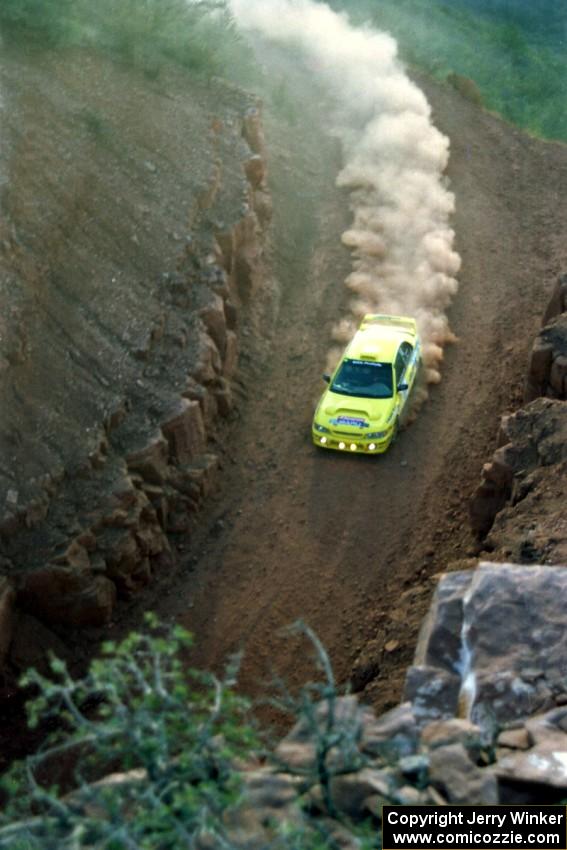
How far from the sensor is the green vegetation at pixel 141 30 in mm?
23672

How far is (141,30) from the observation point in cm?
2603

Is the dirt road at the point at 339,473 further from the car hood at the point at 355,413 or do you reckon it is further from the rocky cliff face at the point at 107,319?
the rocky cliff face at the point at 107,319

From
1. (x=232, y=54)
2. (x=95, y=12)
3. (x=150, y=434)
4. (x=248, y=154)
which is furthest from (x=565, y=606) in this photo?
(x=232, y=54)

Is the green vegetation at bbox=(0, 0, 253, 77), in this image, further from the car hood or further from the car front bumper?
the car front bumper

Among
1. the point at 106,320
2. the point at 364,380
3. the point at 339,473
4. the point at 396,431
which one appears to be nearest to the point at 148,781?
the point at 339,473

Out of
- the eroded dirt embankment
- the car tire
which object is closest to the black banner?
the eroded dirt embankment

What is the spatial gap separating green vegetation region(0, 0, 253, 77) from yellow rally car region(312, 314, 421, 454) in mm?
→ 9111

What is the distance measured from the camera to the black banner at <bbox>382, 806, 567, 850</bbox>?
7992 mm

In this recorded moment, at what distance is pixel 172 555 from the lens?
18656 mm

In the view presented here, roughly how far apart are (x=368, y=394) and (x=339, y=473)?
5.14 ft

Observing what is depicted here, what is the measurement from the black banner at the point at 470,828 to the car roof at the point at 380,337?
43.3 ft

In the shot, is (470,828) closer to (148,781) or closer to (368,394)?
(148,781)

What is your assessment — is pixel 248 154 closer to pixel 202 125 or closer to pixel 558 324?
pixel 202 125

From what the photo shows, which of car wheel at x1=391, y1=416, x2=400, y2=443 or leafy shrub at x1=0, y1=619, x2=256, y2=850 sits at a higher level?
leafy shrub at x1=0, y1=619, x2=256, y2=850
